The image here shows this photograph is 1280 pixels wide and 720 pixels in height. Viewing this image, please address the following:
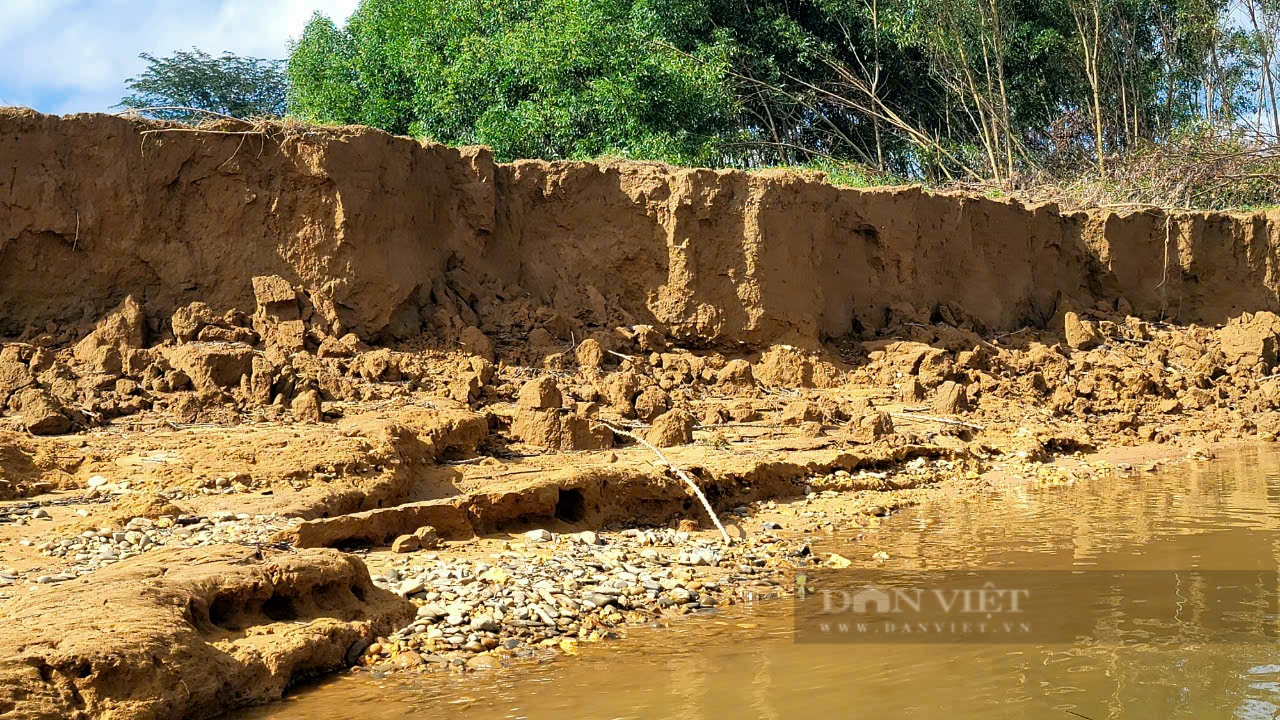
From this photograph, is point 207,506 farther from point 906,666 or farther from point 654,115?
point 654,115

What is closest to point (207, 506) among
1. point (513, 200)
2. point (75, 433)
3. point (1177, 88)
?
point (75, 433)

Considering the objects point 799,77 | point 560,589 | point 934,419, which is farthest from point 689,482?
point 799,77

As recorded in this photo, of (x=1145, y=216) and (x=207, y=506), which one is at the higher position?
(x=1145, y=216)

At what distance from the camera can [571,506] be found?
23.6ft

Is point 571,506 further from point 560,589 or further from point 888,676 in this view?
point 888,676

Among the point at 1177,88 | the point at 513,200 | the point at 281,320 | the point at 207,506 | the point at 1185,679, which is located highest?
the point at 1177,88

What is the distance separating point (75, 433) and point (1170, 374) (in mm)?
10800

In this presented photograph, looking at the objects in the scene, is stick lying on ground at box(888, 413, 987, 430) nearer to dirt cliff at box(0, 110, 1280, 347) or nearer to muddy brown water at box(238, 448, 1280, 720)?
dirt cliff at box(0, 110, 1280, 347)

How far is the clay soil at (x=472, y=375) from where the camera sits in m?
4.77

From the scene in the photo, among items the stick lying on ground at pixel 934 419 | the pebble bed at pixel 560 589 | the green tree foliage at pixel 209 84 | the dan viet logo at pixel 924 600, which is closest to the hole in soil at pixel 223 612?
the pebble bed at pixel 560 589

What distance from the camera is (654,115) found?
1559 cm

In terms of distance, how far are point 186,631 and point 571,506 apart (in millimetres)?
3397

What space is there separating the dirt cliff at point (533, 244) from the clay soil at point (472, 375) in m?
0.03

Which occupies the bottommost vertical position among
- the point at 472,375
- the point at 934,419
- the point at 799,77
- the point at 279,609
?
the point at 279,609
